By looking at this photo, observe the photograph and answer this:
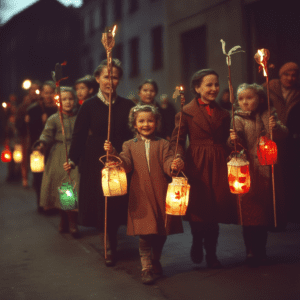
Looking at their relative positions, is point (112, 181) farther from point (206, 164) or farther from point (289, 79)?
point (289, 79)

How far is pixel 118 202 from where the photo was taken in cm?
579

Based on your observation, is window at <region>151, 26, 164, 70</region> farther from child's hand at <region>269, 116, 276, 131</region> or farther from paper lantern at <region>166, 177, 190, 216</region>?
paper lantern at <region>166, 177, 190, 216</region>

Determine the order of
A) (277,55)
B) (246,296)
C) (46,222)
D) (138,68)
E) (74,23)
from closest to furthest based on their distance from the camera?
(246,296) → (46,222) → (277,55) → (138,68) → (74,23)

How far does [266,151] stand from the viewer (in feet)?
16.4

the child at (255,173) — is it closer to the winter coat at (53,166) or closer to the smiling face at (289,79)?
the smiling face at (289,79)

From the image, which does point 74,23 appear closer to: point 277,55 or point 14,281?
point 277,55

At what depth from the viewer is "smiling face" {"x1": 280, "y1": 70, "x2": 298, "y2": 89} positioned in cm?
723

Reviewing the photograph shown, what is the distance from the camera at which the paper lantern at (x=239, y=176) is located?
4.80 meters

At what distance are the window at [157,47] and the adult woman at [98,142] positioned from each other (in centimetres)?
1837

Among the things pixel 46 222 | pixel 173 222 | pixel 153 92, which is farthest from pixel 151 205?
pixel 46 222

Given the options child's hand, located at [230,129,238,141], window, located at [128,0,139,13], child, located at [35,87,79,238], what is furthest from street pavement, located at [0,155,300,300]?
window, located at [128,0,139,13]

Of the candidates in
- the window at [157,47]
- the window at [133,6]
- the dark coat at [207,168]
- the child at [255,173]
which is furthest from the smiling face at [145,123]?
the window at [133,6]

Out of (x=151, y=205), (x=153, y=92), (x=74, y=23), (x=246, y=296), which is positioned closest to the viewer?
(x=246, y=296)

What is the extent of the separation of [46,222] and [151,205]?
3969mm
